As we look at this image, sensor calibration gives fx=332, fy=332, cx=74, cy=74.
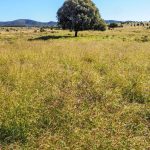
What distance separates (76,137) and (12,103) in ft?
5.97

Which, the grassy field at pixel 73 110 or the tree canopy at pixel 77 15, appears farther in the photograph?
the tree canopy at pixel 77 15

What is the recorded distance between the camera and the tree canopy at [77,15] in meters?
58.3

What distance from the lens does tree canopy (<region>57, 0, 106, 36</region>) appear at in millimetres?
58281

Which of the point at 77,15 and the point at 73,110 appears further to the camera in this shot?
the point at 77,15

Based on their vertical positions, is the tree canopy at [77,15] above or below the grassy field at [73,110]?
above

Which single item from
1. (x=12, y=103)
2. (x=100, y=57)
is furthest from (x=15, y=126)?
(x=100, y=57)

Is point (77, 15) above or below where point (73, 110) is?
above

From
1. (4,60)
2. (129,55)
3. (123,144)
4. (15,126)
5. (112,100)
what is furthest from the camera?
(129,55)

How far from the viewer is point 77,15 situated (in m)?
57.9

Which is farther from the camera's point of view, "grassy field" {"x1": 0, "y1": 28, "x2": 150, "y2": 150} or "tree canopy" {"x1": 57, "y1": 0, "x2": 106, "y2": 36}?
"tree canopy" {"x1": 57, "y1": 0, "x2": 106, "y2": 36}

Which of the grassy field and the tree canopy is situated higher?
the tree canopy

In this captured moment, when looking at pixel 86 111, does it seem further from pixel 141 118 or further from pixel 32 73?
pixel 32 73

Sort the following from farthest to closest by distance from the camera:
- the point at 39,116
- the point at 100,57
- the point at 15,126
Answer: the point at 100,57 → the point at 39,116 → the point at 15,126

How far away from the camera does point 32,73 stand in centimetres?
1030
